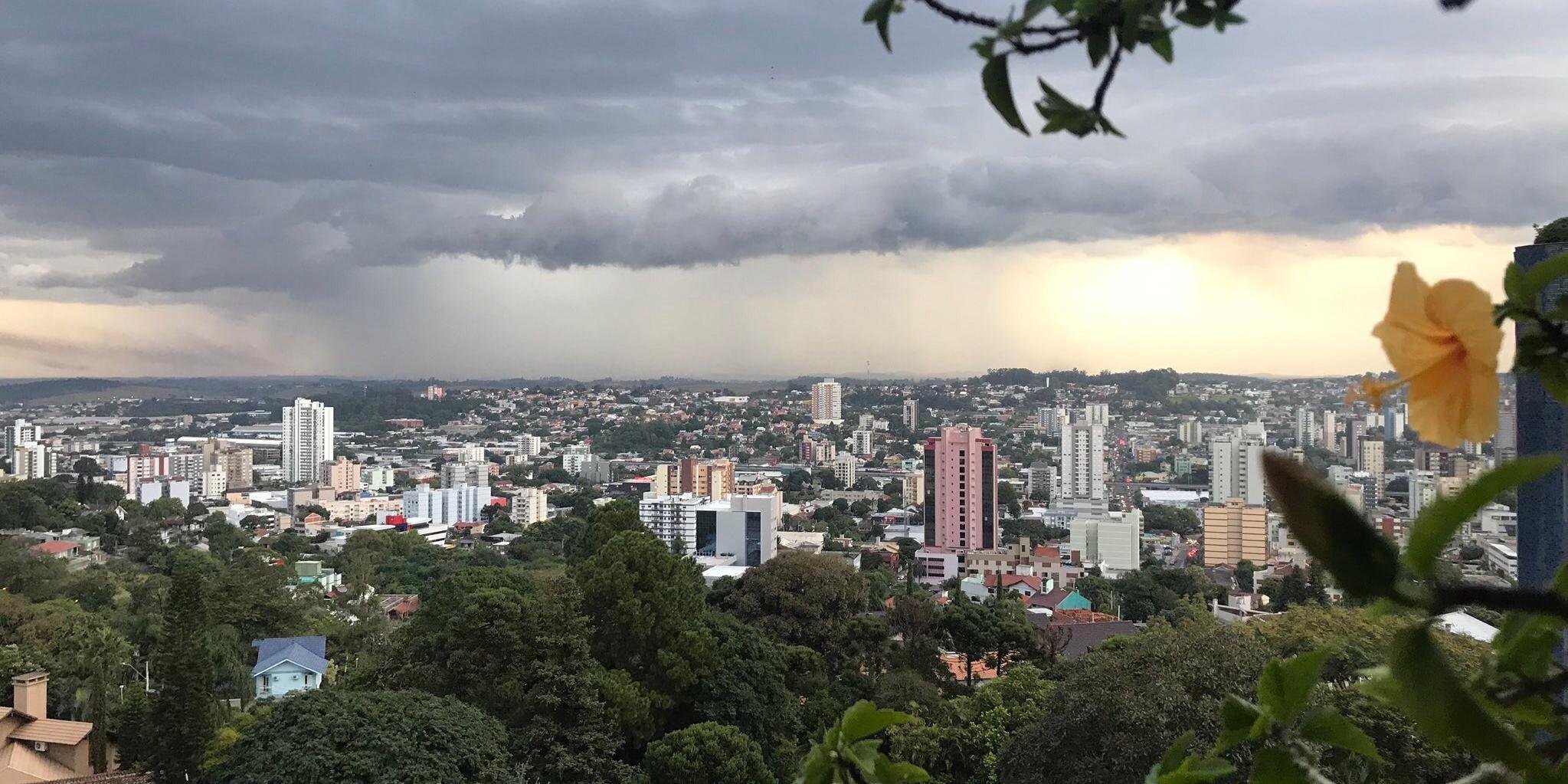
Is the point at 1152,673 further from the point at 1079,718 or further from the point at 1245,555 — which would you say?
the point at 1245,555

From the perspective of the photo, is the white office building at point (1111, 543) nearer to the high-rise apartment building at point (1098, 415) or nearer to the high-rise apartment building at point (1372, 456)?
the high-rise apartment building at point (1372, 456)

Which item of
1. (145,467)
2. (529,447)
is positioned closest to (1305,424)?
(529,447)

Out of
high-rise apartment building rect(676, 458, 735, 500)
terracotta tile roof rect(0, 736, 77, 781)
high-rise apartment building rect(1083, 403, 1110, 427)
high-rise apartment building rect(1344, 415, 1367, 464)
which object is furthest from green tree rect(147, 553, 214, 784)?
high-rise apartment building rect(1083, 403, 1110, 427)

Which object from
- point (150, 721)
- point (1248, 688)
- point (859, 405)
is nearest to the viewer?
point (1248, 688)

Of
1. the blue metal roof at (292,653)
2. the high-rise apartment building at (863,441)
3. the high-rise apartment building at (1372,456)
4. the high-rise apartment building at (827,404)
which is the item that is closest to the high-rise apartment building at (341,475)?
the high-rise apartment building at (863,441)

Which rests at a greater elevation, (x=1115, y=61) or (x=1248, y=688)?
(x=1115, y=61)

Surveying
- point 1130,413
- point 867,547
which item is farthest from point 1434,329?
point 1130,413

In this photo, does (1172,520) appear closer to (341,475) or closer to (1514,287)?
(341,475)
